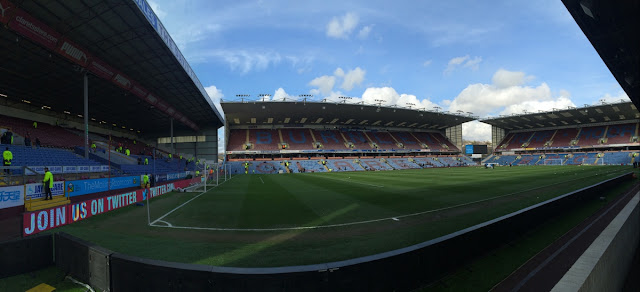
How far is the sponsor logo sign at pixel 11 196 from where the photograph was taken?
9.68 metres

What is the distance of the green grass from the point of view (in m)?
4.60

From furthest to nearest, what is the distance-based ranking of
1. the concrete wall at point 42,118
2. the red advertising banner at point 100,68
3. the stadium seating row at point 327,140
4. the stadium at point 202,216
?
1. the stadium seating row at point 327,140
2. the concrete wall at point 42,118
3. the red advertising banner at point 100,68
4. the stadium at point 202,216

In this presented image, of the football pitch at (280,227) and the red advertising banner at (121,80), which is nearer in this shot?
the football pitch at (280,227)

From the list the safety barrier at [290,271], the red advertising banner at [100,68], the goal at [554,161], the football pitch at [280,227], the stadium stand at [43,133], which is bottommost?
the goal at [554,161]

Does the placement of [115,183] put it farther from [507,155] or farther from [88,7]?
[507,155]

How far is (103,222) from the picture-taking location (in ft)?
30.6

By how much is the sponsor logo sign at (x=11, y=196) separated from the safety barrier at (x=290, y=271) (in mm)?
7930

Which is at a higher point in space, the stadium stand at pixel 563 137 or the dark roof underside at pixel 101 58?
the dark roof underside at pixel 101 58

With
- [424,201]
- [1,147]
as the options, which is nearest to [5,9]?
[1,147]

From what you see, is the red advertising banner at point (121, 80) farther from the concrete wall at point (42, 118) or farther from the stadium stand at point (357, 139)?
the stadium stand at point (357, 139)

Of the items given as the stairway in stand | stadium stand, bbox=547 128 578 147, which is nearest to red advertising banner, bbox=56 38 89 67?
the stairway in stand

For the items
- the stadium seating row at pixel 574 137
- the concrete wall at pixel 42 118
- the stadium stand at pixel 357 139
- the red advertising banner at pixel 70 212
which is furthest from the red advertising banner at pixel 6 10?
the stadium seating row at pixel 574 137

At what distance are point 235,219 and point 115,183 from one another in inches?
433

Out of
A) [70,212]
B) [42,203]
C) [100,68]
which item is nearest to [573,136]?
[70,212]
